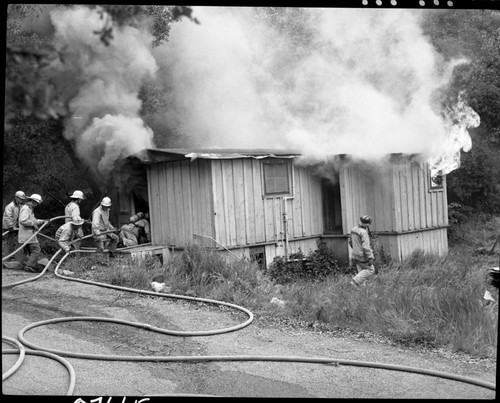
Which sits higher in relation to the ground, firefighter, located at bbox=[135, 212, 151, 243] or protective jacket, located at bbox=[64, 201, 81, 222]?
protective jacket, located at bbox=[64, 201, 81, 222]

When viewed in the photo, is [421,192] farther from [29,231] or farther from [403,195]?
[29,231]

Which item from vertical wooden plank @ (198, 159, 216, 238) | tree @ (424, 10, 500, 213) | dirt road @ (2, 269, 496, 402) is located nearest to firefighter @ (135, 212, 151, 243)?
vertical wooden plank @ (198, 159, 216, 238)

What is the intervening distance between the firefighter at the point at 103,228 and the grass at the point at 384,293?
83 cm

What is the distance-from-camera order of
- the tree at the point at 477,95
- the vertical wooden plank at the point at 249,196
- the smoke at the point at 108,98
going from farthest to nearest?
the vertical wooden plank at the point at 249,196, the tree at the point at 477,95, the smoke at the point at 108,98

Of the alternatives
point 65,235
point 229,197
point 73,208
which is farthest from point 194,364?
point 229,197

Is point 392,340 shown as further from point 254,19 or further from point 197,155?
point 254,19

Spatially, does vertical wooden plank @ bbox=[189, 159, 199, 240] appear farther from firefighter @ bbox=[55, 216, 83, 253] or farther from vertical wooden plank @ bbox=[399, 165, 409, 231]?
vertical wooden plank @ bbox=[399, 165, 409, 231]

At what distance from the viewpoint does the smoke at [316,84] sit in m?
7.97

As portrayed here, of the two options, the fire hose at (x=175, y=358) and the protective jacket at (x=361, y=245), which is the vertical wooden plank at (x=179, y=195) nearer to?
the protective jacket at (x=361, y=245)

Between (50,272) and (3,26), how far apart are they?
351 centimetres

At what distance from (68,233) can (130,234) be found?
1347mm

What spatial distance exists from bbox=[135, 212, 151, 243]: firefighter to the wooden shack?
1.07 ft

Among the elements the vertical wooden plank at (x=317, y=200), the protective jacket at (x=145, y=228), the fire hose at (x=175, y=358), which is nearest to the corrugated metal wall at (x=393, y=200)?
the vertical wooden plank at (x=317, y=200)

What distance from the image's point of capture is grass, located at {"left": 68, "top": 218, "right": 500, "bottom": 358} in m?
4.39
